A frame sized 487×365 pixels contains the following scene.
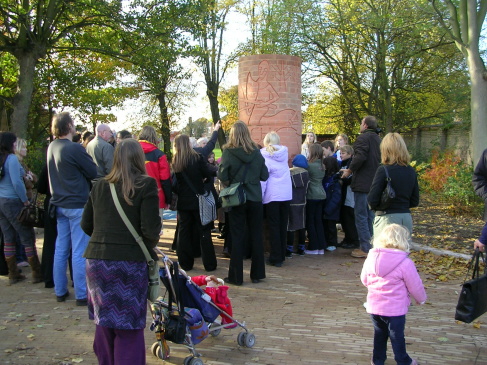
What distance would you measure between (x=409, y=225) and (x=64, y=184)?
150 inches

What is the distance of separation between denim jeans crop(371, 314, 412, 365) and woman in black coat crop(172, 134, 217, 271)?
132 inches

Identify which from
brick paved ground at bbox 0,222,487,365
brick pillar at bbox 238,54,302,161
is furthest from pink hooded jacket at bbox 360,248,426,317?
brick pillar at bbox 238,54,302,161

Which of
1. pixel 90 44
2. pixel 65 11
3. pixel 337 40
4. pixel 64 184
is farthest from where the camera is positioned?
pixel 337 40

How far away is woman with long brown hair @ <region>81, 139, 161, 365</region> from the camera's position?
3303mm

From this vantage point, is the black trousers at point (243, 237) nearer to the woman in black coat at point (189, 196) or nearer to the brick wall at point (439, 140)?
the woman in black coat at point (189, 196)

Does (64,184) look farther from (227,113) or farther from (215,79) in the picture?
(227,113)

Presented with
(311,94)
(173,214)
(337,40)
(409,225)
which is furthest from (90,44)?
(409,225)

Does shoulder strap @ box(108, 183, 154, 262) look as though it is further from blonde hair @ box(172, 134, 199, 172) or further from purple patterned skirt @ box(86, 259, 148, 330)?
blonde hair @ box(172, 134, 199, 172)

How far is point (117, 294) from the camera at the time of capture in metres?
3.31

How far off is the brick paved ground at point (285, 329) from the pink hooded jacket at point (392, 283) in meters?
0.72

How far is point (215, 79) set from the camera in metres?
28.8

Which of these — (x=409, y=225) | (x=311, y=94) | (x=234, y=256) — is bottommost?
(x=234, y=256)

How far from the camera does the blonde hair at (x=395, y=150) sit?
525cm

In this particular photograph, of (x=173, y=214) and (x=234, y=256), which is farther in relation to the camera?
(x=173, y=214)
